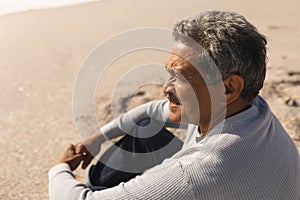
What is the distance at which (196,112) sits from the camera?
1373 millimetres

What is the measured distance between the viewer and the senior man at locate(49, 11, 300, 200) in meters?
1.19

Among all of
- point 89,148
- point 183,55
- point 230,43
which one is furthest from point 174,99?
point 89,148

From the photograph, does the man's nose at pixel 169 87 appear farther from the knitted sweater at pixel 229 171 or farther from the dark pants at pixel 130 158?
the dark pants at pixel 130 158

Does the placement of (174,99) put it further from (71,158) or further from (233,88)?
(71,158)

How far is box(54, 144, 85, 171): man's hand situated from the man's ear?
32.1 inches

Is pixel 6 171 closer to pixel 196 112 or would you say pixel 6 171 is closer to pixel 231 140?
pixel 196 112

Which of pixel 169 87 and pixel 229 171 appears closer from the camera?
pixel 229 171

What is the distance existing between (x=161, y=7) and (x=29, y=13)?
2297mm

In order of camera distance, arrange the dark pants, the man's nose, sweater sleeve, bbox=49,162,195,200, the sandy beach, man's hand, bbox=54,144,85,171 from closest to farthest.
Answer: sweater sleeve, bbox=49,162,195,200 → the man's nose → man's hand, bbox=54,144,85,171 → the dark pants → the sandy beach

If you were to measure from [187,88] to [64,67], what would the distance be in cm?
322

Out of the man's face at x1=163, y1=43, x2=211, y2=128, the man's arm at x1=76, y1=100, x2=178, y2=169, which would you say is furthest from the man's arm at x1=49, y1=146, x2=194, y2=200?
the man's arm at x1=76, y1=100, x2=178, y2=169

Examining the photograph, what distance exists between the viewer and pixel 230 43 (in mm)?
1211

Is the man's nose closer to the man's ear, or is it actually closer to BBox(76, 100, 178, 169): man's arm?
the man's ear

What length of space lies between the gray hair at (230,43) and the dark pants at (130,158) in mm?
792
